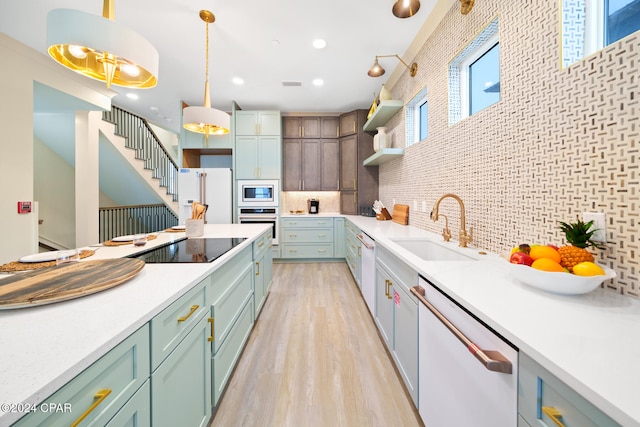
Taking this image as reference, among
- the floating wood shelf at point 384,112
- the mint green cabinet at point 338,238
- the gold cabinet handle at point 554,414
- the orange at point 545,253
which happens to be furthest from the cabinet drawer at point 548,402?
the mint green cabinet at point 338,238

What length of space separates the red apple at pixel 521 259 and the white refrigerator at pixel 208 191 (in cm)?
410

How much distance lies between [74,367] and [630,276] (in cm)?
164

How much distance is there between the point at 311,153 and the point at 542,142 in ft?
12.7

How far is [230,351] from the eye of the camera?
61.6 inches

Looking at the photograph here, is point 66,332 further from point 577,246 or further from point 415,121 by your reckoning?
point 415,121

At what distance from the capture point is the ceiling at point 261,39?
218 cm

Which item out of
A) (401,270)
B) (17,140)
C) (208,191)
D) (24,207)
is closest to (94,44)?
(401,270)

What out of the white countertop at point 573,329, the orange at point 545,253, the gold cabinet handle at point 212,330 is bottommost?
the gold cabinet handle at point 212,330

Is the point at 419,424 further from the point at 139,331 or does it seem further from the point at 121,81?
the point at 121,81

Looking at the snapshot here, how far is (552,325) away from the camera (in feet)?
2.14

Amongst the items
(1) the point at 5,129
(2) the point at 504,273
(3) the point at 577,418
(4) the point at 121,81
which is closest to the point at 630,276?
(2) the point at 504,273

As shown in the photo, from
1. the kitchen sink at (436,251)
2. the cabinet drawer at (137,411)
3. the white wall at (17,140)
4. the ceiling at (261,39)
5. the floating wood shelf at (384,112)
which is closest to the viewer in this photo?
the cabinet drawer at (137,411)

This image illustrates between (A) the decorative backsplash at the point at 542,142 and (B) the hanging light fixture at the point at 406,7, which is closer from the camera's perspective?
(A) the decorative backsplash at the point at 542,142

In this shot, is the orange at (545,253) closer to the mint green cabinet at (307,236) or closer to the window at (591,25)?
the window at (591,25)
